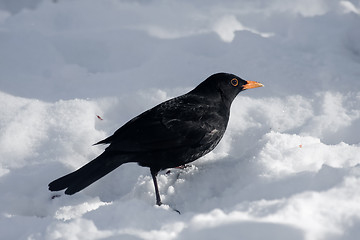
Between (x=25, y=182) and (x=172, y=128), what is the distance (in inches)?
56.6

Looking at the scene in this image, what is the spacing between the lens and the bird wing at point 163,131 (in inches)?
155

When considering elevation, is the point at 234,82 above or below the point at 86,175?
above

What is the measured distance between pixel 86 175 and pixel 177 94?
175 centimetres

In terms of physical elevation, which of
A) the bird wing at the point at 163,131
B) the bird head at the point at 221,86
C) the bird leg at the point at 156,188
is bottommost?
the bird leg at the point at 156,188

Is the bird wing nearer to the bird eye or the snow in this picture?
the snow

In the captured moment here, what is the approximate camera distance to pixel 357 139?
4469 mm

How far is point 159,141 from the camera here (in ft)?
13.0

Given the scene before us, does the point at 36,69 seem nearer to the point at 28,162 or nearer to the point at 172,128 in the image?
the point at 28,162

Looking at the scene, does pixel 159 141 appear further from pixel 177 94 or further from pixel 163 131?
pixel 177 94

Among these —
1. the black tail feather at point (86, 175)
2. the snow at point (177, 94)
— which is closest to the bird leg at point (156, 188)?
the snow at point (177, 94)

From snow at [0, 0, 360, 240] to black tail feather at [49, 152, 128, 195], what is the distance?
234mm

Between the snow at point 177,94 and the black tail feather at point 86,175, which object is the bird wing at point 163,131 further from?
the snow at point 177,94

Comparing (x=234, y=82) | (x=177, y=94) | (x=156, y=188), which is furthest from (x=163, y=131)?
(x=177, y=94)

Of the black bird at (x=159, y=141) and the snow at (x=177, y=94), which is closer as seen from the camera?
the snow at (x=177, y=94)
